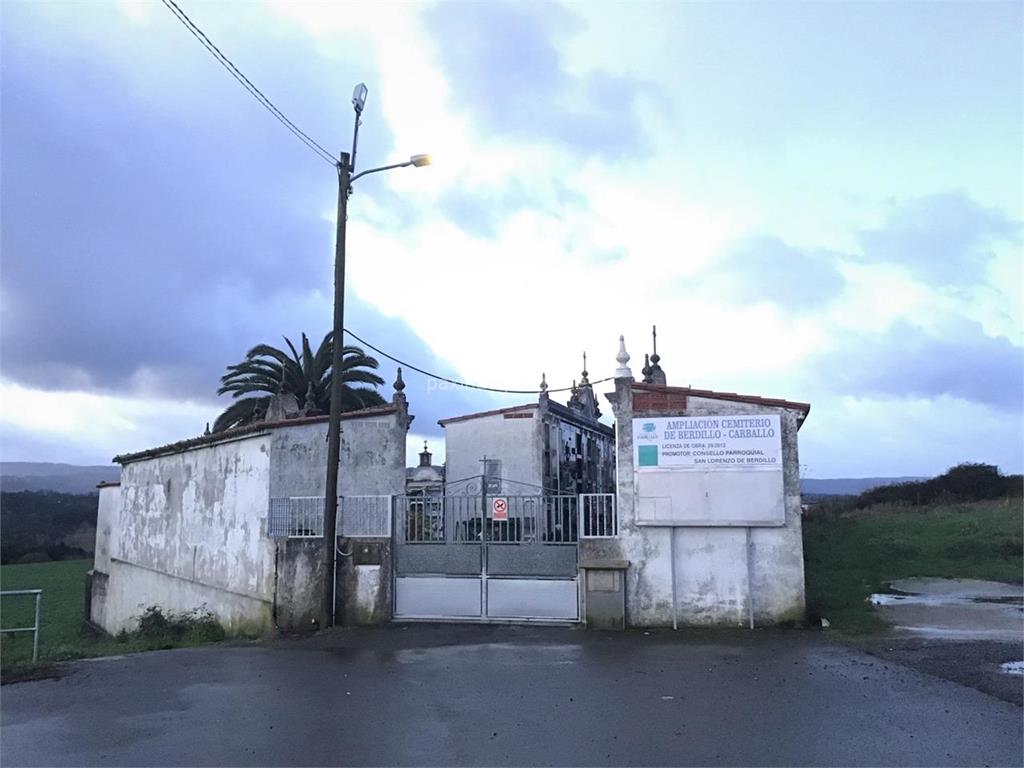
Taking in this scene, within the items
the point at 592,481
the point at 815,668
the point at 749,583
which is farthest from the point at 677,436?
the point at 592,481

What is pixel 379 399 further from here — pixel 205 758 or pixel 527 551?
pixel 205 758

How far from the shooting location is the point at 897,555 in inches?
952

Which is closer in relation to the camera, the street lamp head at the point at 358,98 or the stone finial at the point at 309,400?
the street lamp head at the point at 358,98

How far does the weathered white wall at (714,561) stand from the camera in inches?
524

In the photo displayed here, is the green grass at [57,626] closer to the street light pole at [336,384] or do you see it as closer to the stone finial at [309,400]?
the street light pole at [336,384]

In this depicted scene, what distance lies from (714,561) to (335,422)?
686 centimetres

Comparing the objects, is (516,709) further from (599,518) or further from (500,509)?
(500,509)

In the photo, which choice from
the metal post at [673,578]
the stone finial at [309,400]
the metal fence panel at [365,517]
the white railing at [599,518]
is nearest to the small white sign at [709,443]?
the white railing at [599,518]

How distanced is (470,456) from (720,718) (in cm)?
1778

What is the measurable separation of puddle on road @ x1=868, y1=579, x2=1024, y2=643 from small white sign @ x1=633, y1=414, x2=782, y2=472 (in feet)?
11.0

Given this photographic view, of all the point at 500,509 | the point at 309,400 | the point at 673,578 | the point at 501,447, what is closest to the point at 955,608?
the point at 673,578

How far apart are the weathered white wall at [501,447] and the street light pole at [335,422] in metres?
9.30

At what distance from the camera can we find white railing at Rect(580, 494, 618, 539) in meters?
13.9

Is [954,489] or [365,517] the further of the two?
[954,489]
